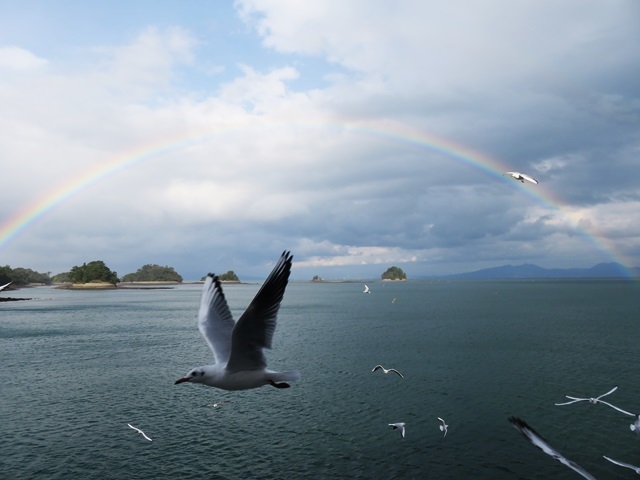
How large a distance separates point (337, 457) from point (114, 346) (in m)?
50.3

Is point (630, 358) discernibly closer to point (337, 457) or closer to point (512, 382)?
point (512, 382)

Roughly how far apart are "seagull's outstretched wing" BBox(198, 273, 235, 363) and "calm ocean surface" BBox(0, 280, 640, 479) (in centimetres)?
1857

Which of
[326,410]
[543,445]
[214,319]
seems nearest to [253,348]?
[214,319]

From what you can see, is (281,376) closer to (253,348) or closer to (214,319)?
(253,348)

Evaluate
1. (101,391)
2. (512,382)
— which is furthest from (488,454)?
(101,391)

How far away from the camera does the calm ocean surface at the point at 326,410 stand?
25688mm

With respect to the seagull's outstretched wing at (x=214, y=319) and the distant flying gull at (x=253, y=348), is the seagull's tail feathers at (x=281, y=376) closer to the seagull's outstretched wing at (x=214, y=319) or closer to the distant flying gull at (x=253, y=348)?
the distant flying gull at (x=253, y=348)

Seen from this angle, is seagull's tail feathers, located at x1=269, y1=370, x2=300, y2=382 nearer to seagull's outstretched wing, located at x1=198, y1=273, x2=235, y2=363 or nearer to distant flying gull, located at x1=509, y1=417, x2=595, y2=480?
seagull's outstretched wing, located at x1=198, y1=273, x2=235, y2=363

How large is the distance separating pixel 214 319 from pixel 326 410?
28.7m

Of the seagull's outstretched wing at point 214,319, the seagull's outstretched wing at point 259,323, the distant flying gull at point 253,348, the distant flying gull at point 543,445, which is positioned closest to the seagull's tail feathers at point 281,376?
the distant flying gull at point 253,348

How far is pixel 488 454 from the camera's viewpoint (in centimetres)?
2723

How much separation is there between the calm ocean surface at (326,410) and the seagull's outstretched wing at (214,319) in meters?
18.6

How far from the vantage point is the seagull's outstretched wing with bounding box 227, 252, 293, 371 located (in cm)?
638

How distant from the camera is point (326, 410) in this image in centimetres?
3506
